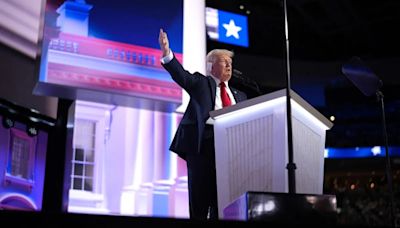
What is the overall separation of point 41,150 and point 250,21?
491 cm

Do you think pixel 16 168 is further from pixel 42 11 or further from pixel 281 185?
pixel 281 185

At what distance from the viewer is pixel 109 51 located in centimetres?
307

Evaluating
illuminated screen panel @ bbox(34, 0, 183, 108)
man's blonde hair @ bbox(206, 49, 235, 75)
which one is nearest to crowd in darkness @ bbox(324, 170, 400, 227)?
illuminated screen panel @ bbox(34, 0, 183, 108)

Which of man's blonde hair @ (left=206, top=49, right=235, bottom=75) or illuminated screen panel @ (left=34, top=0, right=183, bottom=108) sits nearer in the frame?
man's blonde hair @ (left=206, top=49, right=235, bottom=75)

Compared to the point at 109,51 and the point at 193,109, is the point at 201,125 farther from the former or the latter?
the point at 109,51

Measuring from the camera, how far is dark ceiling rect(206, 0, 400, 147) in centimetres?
728

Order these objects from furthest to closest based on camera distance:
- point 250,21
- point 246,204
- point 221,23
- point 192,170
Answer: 1. point 250,21
2. point 221,23
3. point 192,170
4. point 246,204


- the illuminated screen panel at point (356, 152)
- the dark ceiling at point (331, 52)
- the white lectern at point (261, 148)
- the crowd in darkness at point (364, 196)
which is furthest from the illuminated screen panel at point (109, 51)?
the illuminated screen panel at point (356, 152)

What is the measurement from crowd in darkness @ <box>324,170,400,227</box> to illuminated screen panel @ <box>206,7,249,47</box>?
4787mm

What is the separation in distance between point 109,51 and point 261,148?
149 centimetres

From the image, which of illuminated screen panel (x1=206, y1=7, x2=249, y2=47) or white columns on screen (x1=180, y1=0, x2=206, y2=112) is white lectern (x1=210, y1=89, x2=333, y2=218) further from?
illuminated screen panel (x1=206, y1=7, x2=249, y2=47)

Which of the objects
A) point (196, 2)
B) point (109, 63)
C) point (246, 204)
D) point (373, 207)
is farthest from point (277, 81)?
point (246, 204)

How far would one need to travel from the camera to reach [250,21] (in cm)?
754

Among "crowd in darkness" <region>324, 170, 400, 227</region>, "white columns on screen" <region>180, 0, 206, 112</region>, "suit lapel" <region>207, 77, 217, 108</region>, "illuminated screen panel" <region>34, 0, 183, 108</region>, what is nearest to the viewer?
"suit lapel" <region>207, 77, 217, 108</region>
